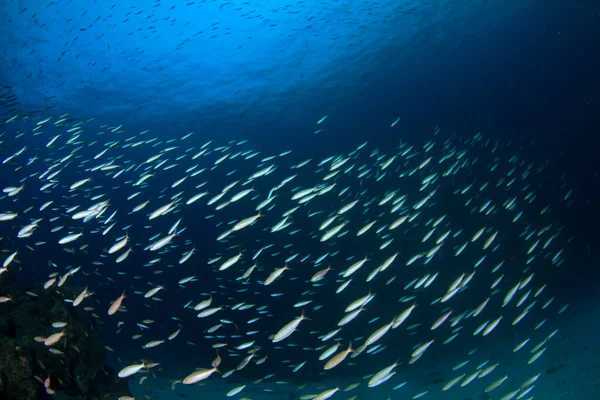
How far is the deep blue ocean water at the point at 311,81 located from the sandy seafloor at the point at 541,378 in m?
1.42


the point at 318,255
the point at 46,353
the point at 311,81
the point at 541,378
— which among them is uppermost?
the point at 311,81

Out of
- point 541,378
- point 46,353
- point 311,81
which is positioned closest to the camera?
point 46,353

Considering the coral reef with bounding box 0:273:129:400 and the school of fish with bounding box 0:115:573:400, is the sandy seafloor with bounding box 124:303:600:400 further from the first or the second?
the coral reef with bounding box 0:273:129:400

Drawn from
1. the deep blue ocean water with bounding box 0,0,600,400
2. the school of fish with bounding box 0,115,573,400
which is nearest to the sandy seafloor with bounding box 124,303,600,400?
the school of fish with bounding box 0,115,573,400

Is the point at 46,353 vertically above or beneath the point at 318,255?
above

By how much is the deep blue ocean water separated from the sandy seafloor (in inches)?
55.9

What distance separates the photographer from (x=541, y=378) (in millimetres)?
23797

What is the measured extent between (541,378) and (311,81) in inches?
1093

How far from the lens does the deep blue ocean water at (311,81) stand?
16719 millimetres

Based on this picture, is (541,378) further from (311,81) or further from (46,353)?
(46,353)

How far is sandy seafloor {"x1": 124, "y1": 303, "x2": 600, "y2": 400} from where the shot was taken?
19.7 meters

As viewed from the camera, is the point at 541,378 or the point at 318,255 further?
the point at 541,378

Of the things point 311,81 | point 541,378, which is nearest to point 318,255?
point 311,81

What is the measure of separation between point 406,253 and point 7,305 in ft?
56.7
